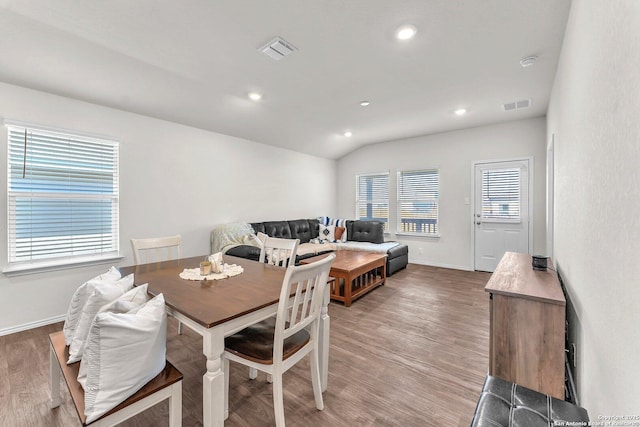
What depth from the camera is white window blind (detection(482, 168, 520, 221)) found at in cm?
453

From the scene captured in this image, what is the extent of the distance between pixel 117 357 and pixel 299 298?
803mm

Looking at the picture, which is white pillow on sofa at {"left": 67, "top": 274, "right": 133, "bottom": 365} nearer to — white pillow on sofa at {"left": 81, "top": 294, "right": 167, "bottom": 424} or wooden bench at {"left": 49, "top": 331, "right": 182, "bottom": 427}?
wooden bench at {"left": 49, "top": 331, "right": 182, "bottom": 427}

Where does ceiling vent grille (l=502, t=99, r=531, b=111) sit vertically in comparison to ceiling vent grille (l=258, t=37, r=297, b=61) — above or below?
above

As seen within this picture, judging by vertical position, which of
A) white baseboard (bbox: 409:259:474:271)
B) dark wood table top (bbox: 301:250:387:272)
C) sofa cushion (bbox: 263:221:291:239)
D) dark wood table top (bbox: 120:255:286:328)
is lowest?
white baseboard (bbox: 409:259:474:271)

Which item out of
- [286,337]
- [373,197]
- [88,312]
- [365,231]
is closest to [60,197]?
[88,312]

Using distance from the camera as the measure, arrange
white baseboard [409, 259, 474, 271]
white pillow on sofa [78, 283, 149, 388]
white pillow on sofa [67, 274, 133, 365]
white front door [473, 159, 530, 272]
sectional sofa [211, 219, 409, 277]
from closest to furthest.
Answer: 1. white pillow on sofa [78, 283, 149, 388]
2. white pillow on sofa [67, 274, 133, 365]
3. sectional sofa [211, 219, 409, 277]
4. white front door [473, 159, 530, 272]
5. white baseboard [409, 259, 474, 271]

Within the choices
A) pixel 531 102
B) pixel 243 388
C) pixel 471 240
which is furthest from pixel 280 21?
pixel 471 240

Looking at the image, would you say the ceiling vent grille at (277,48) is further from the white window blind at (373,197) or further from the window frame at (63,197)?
the white window blind at (373,197)

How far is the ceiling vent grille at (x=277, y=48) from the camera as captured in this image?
7.50 feet

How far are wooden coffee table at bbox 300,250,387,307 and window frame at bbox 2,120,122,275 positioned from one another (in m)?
2.49

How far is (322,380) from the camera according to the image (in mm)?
1787

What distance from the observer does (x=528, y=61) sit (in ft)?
8.70

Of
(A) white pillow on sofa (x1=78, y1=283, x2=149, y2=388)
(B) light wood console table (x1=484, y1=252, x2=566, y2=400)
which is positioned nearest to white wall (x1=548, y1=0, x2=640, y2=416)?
(B) light wood console table (x1=484, y1=252, x2=566, y2=400)

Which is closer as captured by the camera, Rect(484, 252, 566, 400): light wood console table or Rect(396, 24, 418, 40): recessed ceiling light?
Rect(484, 252, 566, 400): light wood console table
